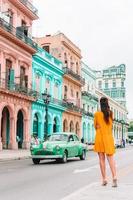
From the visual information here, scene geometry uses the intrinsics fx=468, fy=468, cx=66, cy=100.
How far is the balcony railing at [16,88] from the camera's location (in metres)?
35.1

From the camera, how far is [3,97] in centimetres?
3534

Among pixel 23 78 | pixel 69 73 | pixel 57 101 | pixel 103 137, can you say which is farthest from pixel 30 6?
pixel 103 137

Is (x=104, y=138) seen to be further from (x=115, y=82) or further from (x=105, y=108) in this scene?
(x=115, y=82)

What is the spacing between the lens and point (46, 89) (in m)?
46.9

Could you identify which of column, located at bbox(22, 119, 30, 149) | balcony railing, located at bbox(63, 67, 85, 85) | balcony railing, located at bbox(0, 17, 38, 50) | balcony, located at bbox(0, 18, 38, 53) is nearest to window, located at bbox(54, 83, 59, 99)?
balcony railing, located at bbox(63, 67, 85, 85)

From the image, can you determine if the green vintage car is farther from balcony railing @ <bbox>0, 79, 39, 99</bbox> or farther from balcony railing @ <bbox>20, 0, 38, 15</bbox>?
balcony railing @ <bbox>20, 0, 38, 15</bbox>

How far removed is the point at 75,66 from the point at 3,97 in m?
25.6

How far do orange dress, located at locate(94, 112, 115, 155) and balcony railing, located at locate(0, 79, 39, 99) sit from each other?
2526cm

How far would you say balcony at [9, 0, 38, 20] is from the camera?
3906cm

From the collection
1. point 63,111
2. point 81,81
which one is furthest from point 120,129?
point 63,111

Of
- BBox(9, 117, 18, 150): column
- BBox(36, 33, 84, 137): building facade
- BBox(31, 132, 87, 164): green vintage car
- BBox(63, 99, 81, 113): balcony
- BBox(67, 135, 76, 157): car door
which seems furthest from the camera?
BBox(36, 33, 84, 137): building facade

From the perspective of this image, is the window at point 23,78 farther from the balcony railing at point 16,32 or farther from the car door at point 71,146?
the car door at point 71,146

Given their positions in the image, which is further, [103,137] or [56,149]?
[56,149]

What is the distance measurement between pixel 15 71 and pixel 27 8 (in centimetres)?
605
